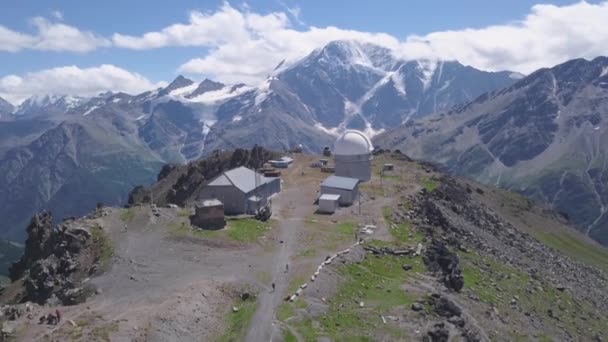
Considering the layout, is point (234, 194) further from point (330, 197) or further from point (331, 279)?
point (331, 279)

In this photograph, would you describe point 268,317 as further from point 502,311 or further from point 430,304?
point 502,311

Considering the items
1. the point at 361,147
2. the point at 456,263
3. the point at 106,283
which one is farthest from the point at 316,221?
the point at 361,147

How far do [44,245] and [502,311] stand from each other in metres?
56.2

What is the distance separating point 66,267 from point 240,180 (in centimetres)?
3057

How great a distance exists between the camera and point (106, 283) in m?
53.1

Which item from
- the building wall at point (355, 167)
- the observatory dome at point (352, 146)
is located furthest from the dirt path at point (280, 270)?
the observatory dome at point (352, 146)

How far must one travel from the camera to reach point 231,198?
82.1 m

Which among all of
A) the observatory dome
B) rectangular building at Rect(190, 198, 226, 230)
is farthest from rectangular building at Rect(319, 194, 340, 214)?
the observatory dome

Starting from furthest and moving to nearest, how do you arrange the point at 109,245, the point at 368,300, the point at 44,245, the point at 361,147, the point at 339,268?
the point at 361,147 → the point at 44,245 → the point at 109,245 → the point at 339,268 → the point at 368,300

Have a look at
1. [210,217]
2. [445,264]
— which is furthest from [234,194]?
[445,264]

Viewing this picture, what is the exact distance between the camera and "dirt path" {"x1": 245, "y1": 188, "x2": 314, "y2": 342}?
145 ft

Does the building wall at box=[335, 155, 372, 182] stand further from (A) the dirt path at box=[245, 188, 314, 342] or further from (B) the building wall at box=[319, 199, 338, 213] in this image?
(B) the building wall at box=[319, 199, 338, 213]

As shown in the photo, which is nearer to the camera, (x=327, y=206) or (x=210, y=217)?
(x=210, y=217)

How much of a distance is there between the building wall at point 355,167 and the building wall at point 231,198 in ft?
129
